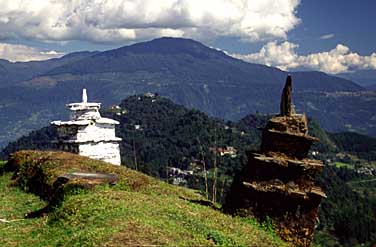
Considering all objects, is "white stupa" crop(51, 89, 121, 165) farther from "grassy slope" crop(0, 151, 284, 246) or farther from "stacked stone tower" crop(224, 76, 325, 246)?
"stacked stone tower" crop(224, 76, 325, 246)

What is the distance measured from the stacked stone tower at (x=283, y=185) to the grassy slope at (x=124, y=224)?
84 cm

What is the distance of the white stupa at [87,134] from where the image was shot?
40.9 meters

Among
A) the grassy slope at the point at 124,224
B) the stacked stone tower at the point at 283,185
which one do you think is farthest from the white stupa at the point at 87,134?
the stacked stone tower at the point at 283,185

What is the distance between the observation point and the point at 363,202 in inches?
6688

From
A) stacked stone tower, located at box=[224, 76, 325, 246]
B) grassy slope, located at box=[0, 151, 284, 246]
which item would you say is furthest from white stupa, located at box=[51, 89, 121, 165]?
stacked stone tower, located at box=[224, 76, 325, 246]

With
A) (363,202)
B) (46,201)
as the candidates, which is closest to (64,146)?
(46,201)

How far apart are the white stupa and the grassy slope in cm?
1316

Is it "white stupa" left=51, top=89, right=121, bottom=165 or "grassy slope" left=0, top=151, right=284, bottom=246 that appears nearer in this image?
"grassy slope" left=0, top=151, right=284, bottom=246

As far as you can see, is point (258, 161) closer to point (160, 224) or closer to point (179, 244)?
point (160, 224)

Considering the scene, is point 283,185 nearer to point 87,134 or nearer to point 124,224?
point 124,224

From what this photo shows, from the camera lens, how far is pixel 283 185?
2253cm

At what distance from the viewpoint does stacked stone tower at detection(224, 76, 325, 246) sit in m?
22.2

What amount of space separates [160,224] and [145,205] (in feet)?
10.9

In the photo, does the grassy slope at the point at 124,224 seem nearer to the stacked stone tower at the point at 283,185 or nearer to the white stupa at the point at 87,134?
the stacked stone tower at the point at 283,185
